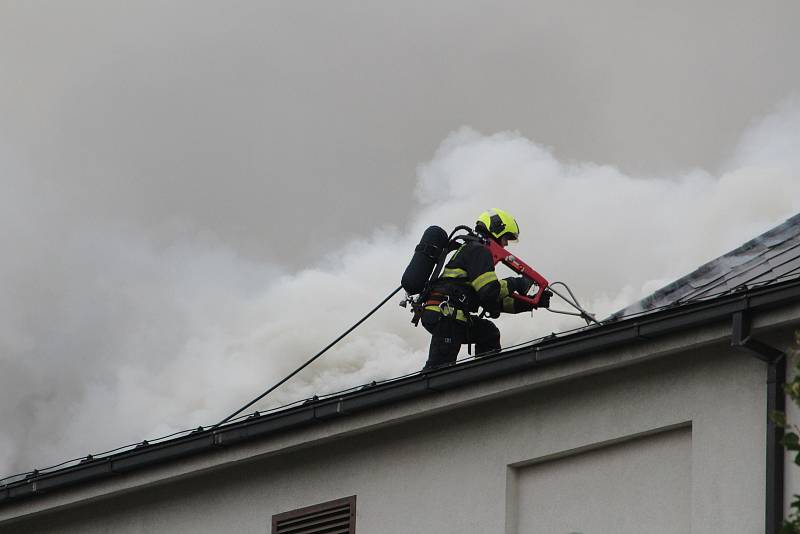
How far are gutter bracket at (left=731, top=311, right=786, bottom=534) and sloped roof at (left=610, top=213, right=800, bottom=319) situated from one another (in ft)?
Answer: 1.86

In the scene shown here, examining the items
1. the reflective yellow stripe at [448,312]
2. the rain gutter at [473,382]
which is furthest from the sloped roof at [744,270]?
the reflective yellow stripe at [448,312]

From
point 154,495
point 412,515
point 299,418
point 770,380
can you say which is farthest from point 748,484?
point 154,495

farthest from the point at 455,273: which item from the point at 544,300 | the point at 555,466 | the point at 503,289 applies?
the point at 555,466

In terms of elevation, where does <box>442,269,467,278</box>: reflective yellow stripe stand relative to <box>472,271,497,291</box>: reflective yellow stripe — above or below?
above

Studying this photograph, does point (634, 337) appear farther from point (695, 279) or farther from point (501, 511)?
point (695, 279)

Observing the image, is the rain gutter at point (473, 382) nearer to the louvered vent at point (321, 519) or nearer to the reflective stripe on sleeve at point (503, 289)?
the louvered vent at point (321, 519)

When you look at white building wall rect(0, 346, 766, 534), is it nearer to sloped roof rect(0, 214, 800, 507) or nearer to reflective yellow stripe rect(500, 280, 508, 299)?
sloped roof rect(0, 214, 800, 507)

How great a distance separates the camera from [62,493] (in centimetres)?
1714

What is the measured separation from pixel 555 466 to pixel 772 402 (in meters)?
2.22

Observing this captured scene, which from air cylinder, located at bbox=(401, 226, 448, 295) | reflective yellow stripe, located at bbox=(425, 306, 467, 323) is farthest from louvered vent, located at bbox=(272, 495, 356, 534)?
air cylinder, located at bbox=(401, 226, 448, 295)

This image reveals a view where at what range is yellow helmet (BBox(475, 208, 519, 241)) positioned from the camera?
17641mm

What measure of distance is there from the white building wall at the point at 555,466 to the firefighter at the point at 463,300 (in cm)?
185

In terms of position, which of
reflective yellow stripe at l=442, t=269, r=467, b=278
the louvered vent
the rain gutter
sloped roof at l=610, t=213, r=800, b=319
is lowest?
the louvered vent

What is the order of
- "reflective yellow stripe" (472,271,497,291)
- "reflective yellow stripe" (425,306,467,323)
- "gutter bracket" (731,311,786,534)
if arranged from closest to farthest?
"gutter bracket" (731,311,786,534) < "reflective yellow stripe" (472,271,497,291) < "reflective yellow stripe" (425,306,467,323)
